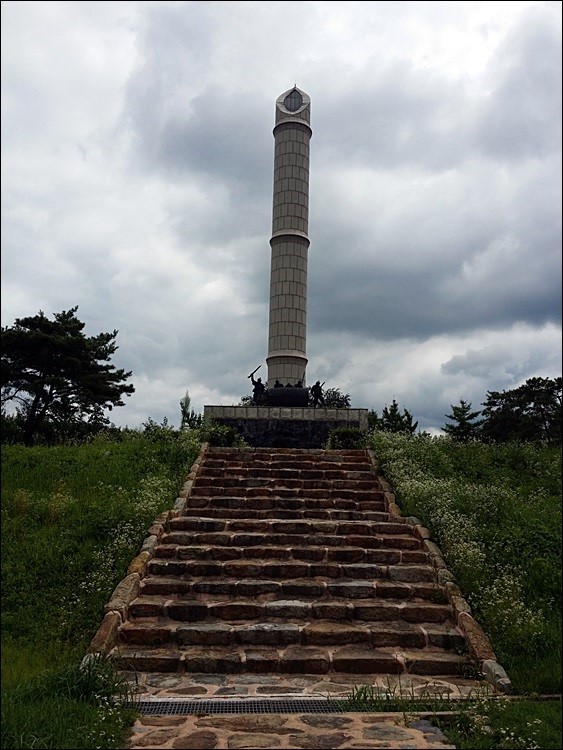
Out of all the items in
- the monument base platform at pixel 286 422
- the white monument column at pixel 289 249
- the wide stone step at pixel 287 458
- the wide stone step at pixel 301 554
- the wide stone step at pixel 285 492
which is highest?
the white monument column at pixel 289 249

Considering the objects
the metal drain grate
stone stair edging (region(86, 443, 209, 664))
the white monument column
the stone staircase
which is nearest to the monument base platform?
the white monument column

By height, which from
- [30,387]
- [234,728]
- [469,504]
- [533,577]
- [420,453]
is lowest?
[234,728]

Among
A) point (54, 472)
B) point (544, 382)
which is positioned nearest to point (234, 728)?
point (54, 472)

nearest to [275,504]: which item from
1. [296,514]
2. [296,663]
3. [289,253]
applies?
[296,514]

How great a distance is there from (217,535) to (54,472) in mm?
3922

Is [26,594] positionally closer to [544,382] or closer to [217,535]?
[217,535]

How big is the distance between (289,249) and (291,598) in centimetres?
1927

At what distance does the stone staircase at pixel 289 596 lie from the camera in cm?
612

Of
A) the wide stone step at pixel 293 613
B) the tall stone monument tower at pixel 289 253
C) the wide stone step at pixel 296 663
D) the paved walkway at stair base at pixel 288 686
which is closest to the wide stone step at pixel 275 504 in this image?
the wide stone step at pixel 293 613

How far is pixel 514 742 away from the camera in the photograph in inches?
159

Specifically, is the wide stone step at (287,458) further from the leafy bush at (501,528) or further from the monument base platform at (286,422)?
the monument base platform at (286,422)

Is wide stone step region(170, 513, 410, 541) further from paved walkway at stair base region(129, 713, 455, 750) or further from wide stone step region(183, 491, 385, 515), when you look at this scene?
paved walkway at stair base region(129, 713, 455, 750)

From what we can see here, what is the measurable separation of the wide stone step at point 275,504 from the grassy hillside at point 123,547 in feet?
1.59

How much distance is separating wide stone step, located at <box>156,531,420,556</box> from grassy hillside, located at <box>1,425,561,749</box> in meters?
0.48
